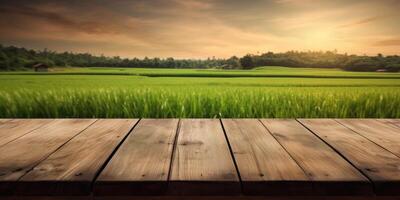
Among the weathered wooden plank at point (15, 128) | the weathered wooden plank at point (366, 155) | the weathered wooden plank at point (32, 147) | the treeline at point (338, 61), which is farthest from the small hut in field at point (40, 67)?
the weathered wooden plank at point (366, 155)

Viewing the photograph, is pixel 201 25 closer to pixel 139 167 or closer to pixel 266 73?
pixel 139 167

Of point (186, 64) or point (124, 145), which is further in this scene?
point (186, 64)

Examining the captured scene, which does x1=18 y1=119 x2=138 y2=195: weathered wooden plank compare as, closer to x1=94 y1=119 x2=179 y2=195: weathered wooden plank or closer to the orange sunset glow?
x1=94 y1=119 x2=179 y2=195: weathered wooden plank

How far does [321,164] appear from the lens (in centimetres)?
103

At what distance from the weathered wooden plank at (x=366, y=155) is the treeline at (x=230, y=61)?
18.1ft

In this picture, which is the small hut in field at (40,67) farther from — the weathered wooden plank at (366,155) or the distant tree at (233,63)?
the weathered wooden plank at (366,155)

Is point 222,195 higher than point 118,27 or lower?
lower

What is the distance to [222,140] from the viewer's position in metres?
1.34

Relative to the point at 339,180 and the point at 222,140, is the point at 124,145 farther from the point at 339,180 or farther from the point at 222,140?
the point at 339,180

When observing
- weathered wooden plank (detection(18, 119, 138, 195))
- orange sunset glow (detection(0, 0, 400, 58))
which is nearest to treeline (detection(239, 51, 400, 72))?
orange sunset glow (detection(0, 0, 400, 58))

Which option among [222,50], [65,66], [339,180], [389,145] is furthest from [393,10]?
[65,66]

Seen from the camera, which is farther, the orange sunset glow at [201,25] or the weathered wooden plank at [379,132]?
the orange sunset glow at [201,25]

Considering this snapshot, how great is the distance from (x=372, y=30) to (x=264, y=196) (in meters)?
5.07

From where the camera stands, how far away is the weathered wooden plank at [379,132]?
4.32ft
